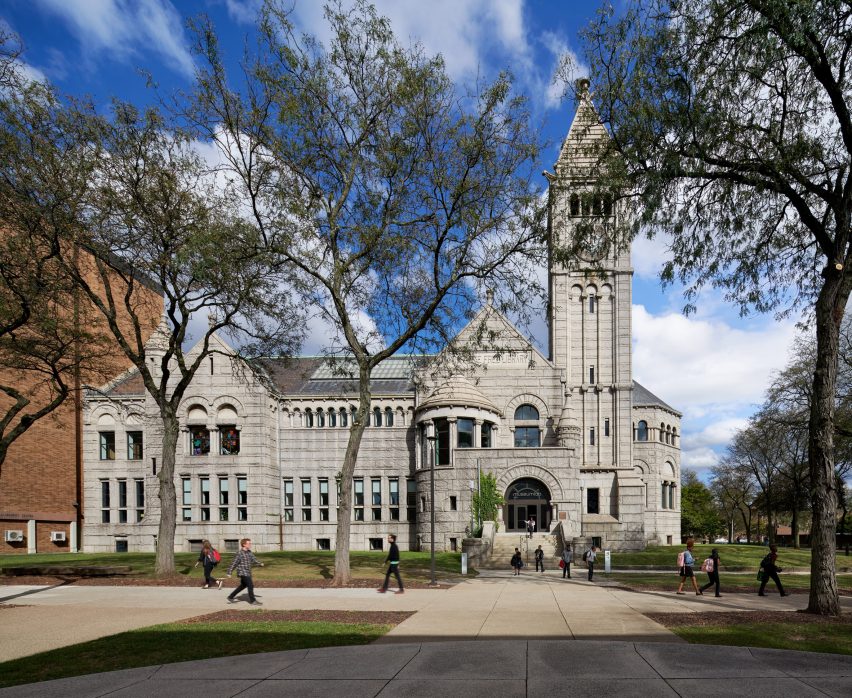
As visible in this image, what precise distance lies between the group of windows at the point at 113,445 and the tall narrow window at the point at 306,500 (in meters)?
12.2

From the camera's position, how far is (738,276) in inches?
799

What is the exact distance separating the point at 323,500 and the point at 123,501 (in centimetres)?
1459

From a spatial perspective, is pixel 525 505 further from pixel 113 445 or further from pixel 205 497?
pixel 113 445

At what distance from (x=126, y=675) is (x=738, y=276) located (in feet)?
62.4

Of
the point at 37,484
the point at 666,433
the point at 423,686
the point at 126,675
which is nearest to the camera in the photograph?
the point at 423,686

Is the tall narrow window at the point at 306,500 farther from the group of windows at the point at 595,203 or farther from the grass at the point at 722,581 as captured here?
the group of windows at the point at 595,203

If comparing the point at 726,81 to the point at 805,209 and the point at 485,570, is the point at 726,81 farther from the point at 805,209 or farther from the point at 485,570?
the point at 485,570

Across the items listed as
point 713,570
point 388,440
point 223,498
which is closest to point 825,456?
point 713,570

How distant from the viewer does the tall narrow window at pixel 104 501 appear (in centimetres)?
4797

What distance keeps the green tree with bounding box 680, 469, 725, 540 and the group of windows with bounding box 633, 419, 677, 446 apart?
3724cm

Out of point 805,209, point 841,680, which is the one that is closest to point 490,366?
point 805,209

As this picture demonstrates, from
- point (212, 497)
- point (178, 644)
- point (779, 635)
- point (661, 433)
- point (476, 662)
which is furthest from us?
point (661, 433)

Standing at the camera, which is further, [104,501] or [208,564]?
[104,501]

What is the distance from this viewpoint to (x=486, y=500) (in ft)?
133
